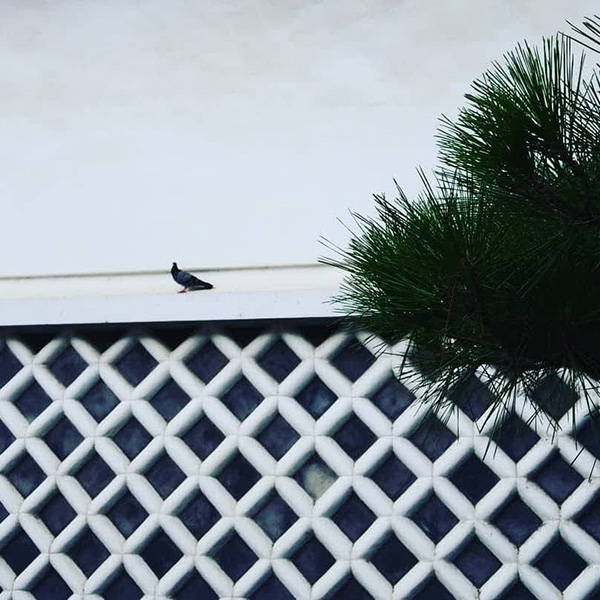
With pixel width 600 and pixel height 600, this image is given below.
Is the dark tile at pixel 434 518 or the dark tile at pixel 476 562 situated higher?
the dark tile at pixel 434 518

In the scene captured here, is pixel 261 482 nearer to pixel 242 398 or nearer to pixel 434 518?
pixel 242 398

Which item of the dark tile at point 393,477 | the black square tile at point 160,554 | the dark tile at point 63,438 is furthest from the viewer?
the dark tile at point 63,438

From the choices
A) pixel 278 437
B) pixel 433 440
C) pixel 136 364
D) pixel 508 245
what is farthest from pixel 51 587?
pixel 508 245

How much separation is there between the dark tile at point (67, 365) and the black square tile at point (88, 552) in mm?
380

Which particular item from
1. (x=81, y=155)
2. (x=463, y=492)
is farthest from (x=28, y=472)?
(x=463, y=492)

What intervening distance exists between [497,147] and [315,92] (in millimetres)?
1266

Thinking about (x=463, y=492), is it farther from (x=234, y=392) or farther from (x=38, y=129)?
(x=38, y=129)

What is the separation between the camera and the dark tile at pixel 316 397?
225 centimetres

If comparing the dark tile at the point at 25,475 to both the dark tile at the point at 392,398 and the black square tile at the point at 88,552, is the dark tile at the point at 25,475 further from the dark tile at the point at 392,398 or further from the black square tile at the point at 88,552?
the dark tile at the point at 392,398

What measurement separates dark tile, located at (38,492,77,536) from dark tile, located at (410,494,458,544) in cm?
87

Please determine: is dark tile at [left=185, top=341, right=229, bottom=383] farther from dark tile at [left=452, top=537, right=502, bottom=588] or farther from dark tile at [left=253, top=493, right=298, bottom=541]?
dark tile at [left=452, top=537, right=502, bottom=588]

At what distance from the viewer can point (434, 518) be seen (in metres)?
2.15

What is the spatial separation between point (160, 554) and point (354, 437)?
56cm

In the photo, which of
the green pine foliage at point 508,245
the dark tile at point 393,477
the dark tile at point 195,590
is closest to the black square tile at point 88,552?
the dark tile at point 195,590
